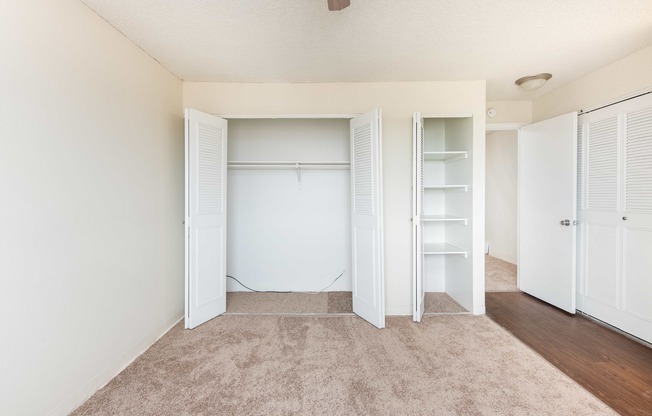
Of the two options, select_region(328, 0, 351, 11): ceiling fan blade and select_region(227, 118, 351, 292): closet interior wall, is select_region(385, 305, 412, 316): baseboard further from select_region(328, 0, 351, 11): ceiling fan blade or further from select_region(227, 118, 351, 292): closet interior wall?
select_region(328, 0, 351, 11): ceiling fan blade

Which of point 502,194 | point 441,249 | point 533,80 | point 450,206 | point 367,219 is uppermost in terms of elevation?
point 533,80

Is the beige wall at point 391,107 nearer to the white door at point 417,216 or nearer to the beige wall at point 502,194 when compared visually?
the white door at point 417,216

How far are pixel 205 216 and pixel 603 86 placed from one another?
411 centimetres

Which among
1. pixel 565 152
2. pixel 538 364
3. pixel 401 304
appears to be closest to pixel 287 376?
pixel 401 304

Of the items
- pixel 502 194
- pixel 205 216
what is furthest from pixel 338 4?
pixel 502 194

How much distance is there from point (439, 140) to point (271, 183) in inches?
87.7

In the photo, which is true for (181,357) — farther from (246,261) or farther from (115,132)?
(115,132)

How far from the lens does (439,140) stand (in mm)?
3504

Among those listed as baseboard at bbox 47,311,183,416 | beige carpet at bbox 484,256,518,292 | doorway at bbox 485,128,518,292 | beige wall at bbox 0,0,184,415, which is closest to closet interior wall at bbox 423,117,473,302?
beige carpet at bbox 484,256,518,292

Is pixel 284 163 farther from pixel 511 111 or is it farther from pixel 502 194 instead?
pixel 502 194

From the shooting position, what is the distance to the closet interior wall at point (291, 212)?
356 centimetres

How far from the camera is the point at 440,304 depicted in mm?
3156

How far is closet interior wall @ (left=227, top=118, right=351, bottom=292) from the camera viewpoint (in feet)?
11.7

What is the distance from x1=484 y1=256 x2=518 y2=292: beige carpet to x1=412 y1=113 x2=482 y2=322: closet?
34.5 inches
